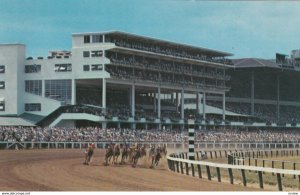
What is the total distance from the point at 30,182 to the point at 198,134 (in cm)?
3007

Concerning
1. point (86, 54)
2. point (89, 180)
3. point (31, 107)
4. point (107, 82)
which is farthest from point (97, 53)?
point (89, 180)

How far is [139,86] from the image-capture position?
57.0 meters

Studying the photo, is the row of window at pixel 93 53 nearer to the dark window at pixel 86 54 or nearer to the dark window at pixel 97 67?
the dark window at pixel 86 54

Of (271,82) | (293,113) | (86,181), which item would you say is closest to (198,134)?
(293,113)

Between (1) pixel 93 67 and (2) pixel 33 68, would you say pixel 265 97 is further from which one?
(2) pixel 33 68

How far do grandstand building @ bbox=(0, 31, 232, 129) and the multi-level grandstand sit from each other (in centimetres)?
7

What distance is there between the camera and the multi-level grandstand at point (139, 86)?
144 ft

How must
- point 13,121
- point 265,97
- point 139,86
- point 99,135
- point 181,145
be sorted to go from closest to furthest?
point 13,121, point 99,135, point 181,145, point 139,86, point 265,97

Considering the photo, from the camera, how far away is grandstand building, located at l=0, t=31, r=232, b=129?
42.7 m

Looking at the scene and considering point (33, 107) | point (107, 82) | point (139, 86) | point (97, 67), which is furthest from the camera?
point (139, 86)

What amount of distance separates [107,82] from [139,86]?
5118 millimetres

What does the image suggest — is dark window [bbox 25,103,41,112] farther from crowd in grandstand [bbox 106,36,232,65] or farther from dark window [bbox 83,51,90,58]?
crowd in grandstand [bbox 106,36,232,65]

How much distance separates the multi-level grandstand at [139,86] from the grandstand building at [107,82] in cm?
7

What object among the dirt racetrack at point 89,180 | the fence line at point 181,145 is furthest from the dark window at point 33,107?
the dirt racetrack at point 89,180
